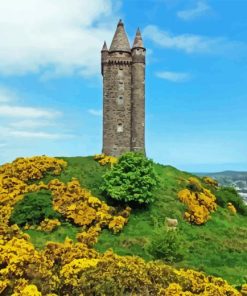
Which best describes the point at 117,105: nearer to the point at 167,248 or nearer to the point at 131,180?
the point at 131,180

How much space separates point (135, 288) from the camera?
19.6m

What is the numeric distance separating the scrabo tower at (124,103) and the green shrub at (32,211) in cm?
1836

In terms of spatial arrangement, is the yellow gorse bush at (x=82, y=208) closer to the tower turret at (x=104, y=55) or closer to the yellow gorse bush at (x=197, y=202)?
the yellow gorse bush at (x=197, y=202)

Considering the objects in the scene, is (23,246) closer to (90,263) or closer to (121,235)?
(90,263)

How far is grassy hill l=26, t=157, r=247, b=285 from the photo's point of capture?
116ft

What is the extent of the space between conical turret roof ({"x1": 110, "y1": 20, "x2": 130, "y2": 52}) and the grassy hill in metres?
15.4

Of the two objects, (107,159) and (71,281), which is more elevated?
(107,159)

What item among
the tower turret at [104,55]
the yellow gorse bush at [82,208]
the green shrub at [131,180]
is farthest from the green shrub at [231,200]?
the tower turret at [104,55]

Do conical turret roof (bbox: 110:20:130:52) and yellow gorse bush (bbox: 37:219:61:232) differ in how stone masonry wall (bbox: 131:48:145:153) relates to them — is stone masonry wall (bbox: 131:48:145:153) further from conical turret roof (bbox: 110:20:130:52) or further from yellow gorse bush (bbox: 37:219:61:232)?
yellow gorse bush (bbox: 37:219:61:232)

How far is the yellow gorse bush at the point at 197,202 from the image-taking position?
4506 centimetres

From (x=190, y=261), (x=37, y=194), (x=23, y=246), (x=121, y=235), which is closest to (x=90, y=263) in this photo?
(x=23, y=246)

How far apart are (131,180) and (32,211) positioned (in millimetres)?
9050

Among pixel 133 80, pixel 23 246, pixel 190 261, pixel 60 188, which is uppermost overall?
pixel 133 80

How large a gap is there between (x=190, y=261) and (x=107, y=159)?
22705mm
